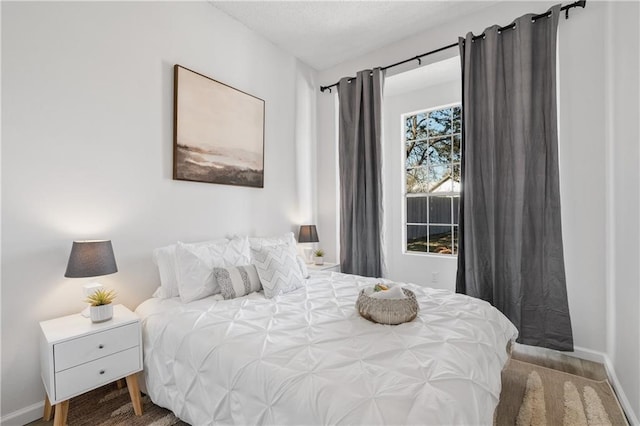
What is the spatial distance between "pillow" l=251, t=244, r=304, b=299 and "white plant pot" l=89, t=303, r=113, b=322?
3.06ft

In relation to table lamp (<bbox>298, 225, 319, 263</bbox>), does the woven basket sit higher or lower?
lower

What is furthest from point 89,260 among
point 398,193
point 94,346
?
point 398,193

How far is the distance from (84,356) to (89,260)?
52 centimetres

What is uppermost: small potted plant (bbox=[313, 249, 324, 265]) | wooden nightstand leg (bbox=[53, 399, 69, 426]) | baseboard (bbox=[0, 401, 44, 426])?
small potted plant (bbox=[313, 249, 324, 265])

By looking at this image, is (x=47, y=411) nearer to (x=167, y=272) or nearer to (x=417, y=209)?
(x=167, y=272)

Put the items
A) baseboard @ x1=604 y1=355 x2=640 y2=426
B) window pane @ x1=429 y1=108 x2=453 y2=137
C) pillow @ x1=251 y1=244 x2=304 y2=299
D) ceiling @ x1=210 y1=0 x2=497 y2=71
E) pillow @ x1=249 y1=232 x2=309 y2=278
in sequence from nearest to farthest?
baseboard @ x1=604 y1=355 x2=640 y2=426, pillow @ x1=251 y1=244 x2=304 y2=299, pillow @ x1=249 y1=232 x2=309 y2=278, ceiling @ x1=210 y1=0 x2=497 y2=71, window pane @ x1=429 y1=108 x2=453 y2=137

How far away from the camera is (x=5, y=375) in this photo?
176cm

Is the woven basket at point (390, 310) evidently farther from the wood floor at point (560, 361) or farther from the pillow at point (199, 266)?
the wood floor at point (560, 361)

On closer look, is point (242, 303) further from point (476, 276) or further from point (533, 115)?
point (533, 115)

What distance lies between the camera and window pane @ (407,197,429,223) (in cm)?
390

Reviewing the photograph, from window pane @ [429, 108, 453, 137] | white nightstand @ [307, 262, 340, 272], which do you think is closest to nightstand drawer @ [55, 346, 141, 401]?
white nightstand @ [307, 262, 340, 272]

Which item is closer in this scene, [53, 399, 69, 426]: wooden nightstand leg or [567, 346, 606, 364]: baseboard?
[53, 399, 69, 426]: wooden nightstand leg

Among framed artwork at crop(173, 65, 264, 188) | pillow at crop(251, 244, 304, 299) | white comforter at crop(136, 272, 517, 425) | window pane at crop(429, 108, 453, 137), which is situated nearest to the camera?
white comforter at crop(136, 272, 517, 425)

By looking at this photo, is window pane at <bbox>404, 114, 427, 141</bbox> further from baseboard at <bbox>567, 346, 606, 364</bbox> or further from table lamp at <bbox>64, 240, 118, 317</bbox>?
table lamp at <bbox>64, 240, 118, 317</bbox>
